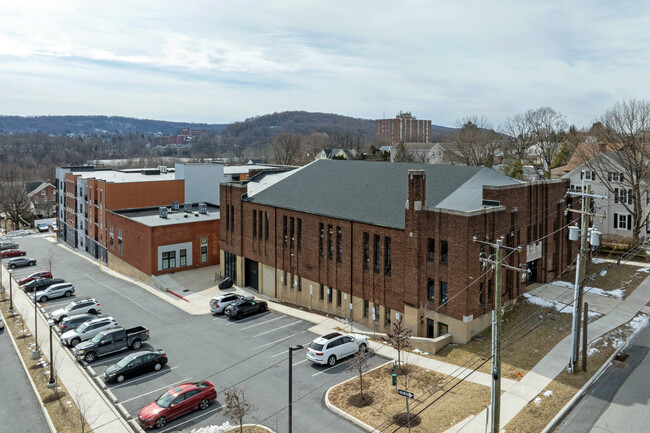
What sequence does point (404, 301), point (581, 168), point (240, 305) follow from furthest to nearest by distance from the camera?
point (581, 168) → point (240, 305) → point (404, 301)

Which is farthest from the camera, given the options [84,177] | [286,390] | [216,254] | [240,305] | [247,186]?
[84,177]

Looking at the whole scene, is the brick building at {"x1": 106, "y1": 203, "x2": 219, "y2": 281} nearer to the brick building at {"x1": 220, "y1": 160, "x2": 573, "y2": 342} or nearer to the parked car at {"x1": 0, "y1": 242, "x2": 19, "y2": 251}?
the brick building at {"x1": 220, "y1": 160, "x2": 573, "y2": 342}

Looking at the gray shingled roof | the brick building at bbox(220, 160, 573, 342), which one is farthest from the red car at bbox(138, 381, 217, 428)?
the gray shingled roof

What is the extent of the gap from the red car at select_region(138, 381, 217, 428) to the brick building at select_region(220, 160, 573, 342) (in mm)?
15337

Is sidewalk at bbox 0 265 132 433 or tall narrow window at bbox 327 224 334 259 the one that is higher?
tall narrow window at bbox 327 224 334 259

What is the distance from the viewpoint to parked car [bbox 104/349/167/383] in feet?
93.9

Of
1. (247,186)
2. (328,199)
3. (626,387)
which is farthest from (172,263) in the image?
(626,387)

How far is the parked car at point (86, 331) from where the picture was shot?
116 ft

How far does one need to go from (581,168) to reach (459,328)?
151ft

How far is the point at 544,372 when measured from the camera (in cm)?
2636

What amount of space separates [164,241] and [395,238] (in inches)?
1243

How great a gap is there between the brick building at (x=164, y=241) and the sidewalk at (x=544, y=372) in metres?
41.7

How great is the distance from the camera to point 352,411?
77.6 ft

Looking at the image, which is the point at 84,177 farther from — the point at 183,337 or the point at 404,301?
the point at 404,301
